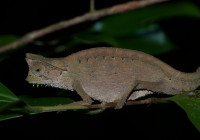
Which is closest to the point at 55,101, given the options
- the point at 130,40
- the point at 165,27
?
the point at 130,40

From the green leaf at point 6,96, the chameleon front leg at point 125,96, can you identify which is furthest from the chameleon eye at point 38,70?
the chameleon front leg at point 125,96

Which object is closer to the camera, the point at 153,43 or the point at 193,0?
the point at 153,43

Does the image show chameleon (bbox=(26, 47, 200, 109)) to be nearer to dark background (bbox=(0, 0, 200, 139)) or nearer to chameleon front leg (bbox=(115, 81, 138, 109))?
chameleon front leg (bbox=(115, 81, 138, 109))

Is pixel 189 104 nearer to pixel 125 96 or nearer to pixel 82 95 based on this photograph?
pixel 125 96

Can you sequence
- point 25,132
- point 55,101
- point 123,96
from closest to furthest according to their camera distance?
point 123,96, point 55,101, point 25,132

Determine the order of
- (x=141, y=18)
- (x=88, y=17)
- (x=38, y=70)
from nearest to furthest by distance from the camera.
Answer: (x=38, y=70), (x=88, y=17), (x=141, y=18)

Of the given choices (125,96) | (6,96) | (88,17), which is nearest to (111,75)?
(125,96)

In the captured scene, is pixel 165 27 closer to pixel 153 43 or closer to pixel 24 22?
pixel 153 43

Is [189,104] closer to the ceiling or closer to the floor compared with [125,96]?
closer to the floor
